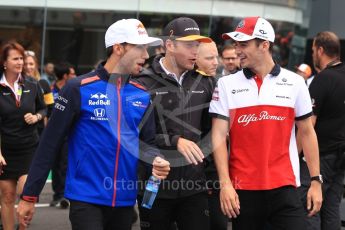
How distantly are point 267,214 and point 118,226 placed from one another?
39.9 inches

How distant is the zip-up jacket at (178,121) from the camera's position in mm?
5543

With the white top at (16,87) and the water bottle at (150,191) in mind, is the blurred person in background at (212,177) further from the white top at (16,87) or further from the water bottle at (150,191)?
the white top at (16,87)

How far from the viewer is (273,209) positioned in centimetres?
522

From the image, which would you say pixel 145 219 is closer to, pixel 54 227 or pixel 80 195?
pixel 80 195

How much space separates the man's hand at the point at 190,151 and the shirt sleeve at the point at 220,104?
0.86 feet

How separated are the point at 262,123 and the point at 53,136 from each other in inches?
54.1

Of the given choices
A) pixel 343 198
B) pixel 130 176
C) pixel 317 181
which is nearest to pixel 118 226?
pixel 130 176

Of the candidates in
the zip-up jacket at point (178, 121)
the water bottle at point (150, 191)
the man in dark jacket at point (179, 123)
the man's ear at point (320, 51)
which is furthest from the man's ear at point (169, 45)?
the man's ear at point (320, 51)

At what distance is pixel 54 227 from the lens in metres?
9.08

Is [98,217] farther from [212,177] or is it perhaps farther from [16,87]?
[16,87]

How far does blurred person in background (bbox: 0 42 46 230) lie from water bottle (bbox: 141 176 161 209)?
295cm

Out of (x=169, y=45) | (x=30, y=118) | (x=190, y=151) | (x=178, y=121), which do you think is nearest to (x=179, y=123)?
(x=178, y=121)

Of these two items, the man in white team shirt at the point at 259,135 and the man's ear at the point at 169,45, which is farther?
the man's ear at the point at 169,45

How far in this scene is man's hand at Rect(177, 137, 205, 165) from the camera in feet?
17.0
